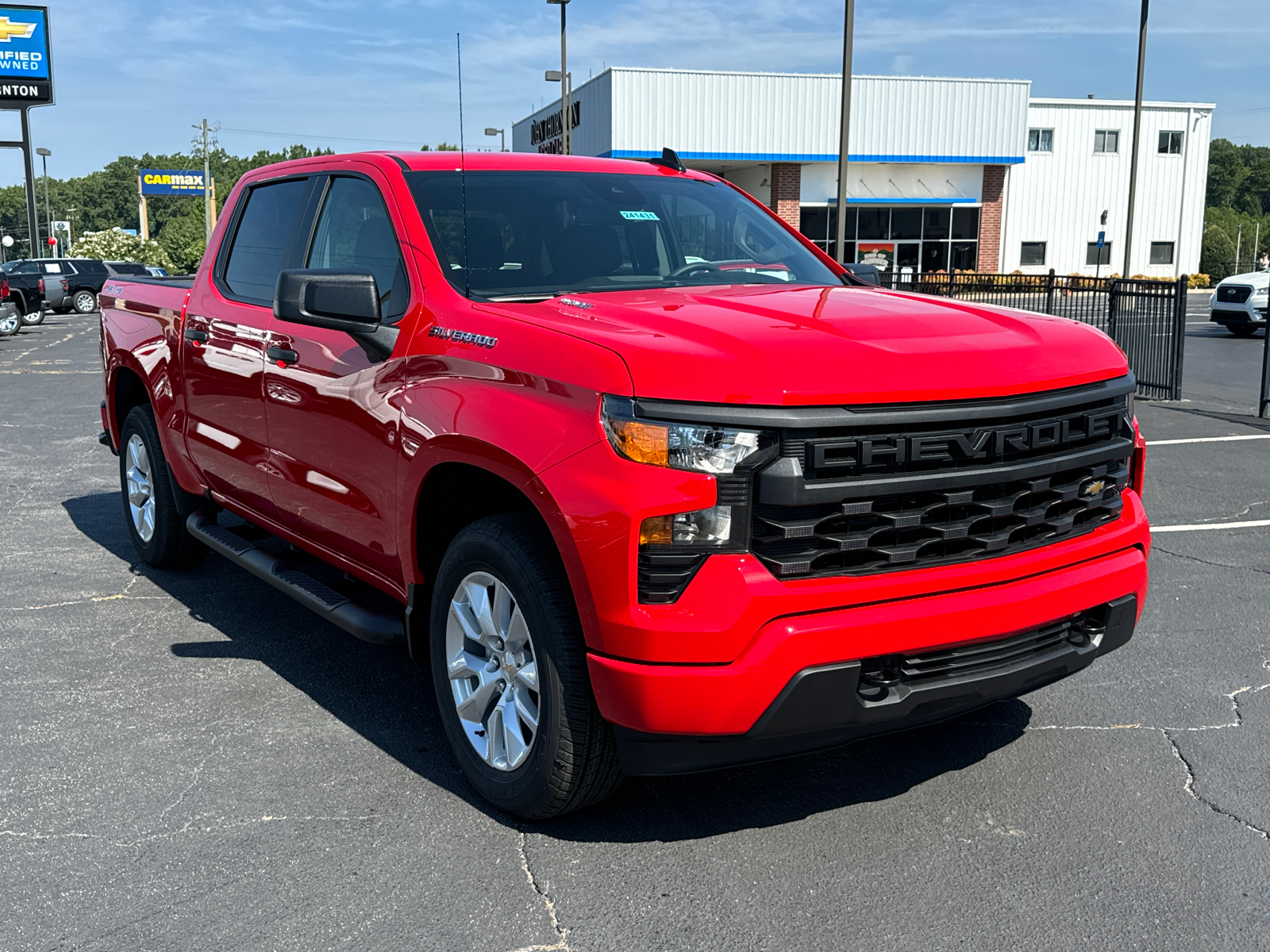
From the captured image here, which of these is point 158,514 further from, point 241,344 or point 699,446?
point 699,446

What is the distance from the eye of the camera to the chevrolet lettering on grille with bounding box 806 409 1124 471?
9.63 ft

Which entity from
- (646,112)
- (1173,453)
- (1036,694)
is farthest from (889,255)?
(1036,694)

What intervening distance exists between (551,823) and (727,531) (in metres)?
1.19

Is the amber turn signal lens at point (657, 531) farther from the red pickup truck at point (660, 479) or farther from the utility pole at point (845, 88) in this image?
the utility pole at point (845, 88)

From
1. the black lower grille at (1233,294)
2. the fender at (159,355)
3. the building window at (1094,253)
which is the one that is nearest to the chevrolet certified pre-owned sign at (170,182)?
the building window at (1094,253)

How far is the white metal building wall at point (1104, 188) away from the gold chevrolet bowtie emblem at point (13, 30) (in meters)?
40.5

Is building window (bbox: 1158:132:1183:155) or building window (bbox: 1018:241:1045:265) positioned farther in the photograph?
building window (bbox: 1158:132:1183:155)

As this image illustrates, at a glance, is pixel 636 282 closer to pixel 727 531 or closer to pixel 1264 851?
pixel 727 531

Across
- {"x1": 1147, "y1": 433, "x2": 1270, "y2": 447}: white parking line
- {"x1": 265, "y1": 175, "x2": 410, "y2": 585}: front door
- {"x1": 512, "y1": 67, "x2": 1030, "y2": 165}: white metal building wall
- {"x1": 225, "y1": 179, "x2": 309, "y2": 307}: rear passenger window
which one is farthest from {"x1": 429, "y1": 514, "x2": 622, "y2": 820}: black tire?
{"x1": 512, "y1": 67, "x2": 1030, "y2": 165}: white metal building wall

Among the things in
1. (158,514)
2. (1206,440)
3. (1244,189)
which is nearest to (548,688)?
(158,514)

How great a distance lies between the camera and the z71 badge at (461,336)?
3.43 meters

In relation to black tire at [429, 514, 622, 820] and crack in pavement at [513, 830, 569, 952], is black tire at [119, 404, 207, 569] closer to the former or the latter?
black tire at [429, 514, 622, 820]

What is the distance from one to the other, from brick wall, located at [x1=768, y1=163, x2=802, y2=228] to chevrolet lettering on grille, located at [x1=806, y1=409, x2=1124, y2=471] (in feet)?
138

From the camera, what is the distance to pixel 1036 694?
457cm
